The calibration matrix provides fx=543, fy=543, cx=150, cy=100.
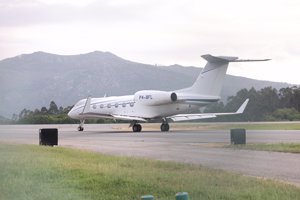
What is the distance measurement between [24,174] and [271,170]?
20.4 feet

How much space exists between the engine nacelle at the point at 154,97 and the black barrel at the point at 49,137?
65.2 ft

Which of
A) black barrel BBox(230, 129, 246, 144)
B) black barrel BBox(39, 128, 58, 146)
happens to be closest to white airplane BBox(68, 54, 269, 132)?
black barrel BBox(39, 128, 58, 146)

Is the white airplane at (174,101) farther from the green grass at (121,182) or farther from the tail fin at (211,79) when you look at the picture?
the green grass at (121,182)

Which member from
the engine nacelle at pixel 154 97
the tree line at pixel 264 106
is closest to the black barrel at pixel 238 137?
the tree line at pixel 264 106

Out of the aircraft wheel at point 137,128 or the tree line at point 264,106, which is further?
the aircraft wheel at point 137,128

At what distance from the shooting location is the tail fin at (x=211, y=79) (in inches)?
1703

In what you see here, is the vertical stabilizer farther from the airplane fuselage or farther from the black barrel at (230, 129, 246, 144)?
the black barrel at (230, 129, 246, 144)

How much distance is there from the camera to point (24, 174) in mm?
11680

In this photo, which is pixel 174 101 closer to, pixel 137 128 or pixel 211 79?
pixel 211 79

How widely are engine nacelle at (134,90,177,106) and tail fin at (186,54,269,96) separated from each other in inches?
77.4

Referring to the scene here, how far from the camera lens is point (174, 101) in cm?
4331

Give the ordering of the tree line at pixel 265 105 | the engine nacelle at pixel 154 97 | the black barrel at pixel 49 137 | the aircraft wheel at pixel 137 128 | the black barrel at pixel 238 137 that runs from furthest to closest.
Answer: the aircraft wheel at pixel 137 128
the engine nacelle at pixel 154 97
the tree line at pixel 265 105
the black barrel at pixel 49 137
the black barrel at pixel 238 137

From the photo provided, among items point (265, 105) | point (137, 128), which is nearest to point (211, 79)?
point (265, 105)

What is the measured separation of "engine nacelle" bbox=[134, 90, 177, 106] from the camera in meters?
43.2
